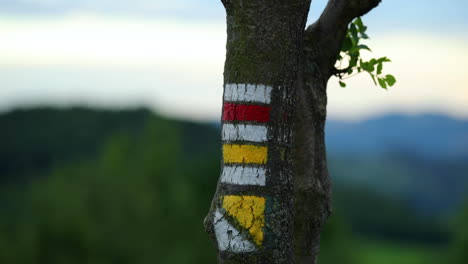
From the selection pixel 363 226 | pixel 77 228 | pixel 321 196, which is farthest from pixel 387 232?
pixel 321 196

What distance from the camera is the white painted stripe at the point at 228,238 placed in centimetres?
697

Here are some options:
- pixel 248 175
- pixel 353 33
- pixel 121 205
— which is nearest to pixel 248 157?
pixel 248 175

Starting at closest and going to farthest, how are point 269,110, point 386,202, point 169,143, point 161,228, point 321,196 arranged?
point 269,110
point 321,196
point 161,228
point 169,143
point 386,202

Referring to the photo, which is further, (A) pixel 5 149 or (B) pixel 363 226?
(B) pixel 363 226

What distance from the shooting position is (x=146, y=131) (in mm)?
64000

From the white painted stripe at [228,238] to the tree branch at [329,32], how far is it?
221cm

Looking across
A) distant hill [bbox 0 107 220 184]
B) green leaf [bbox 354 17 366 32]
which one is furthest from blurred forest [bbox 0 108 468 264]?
green leaf [bbox 354 17 366 32]

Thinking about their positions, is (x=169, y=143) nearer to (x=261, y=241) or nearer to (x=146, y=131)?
(x=146, y=131)

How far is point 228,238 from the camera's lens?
706 centimetres

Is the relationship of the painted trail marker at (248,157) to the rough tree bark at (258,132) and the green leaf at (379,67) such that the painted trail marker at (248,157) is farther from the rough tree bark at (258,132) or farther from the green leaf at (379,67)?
the green leaf at (379,67)

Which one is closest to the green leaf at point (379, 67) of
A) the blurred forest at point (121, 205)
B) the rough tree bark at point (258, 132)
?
the rough tree bark at point (258, 132)

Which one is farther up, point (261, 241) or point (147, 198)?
point (261, 241)

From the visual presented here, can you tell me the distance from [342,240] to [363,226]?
47509mm

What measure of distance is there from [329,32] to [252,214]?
243 cm
